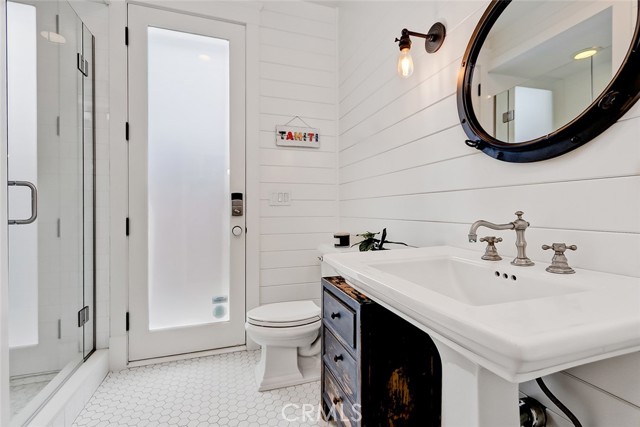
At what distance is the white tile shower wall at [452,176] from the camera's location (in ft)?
2.34

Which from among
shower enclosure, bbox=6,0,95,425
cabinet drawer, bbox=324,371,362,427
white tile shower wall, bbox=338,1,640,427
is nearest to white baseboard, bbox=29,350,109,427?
shower enclosure, bbox=6,0,95,425

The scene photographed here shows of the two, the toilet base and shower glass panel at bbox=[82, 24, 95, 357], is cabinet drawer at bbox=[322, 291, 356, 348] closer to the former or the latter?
the toilet base

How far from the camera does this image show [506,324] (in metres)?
0.42

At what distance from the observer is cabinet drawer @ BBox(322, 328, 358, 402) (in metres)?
1.05

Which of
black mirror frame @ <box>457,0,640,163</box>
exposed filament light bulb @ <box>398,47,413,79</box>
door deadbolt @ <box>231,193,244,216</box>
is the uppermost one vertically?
exposed filament light bulb @ <box>398,47,413,79</box>

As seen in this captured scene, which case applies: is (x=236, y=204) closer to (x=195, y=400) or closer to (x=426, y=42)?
(x=195, y=400)

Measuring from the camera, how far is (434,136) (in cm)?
135

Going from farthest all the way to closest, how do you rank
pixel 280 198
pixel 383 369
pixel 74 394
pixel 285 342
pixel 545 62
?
pixel 280 198 < pixel 285 342 < pixel 74 394 < pixel 383 369 < pixel 545 62

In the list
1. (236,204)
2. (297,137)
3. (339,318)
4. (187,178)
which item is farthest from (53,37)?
(339,318)

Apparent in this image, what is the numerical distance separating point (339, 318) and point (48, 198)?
161cm

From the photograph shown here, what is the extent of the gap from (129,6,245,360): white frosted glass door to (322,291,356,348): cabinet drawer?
3.53 feet

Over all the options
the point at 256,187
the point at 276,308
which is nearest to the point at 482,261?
the point at 276,308

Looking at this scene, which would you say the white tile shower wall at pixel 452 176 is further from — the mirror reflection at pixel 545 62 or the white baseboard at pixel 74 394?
the white baseboard at pixel 74 394

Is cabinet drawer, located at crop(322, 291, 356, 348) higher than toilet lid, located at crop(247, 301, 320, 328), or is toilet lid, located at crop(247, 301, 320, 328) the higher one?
cabinet drawer, located at crop(322, 291, 356, 348)
